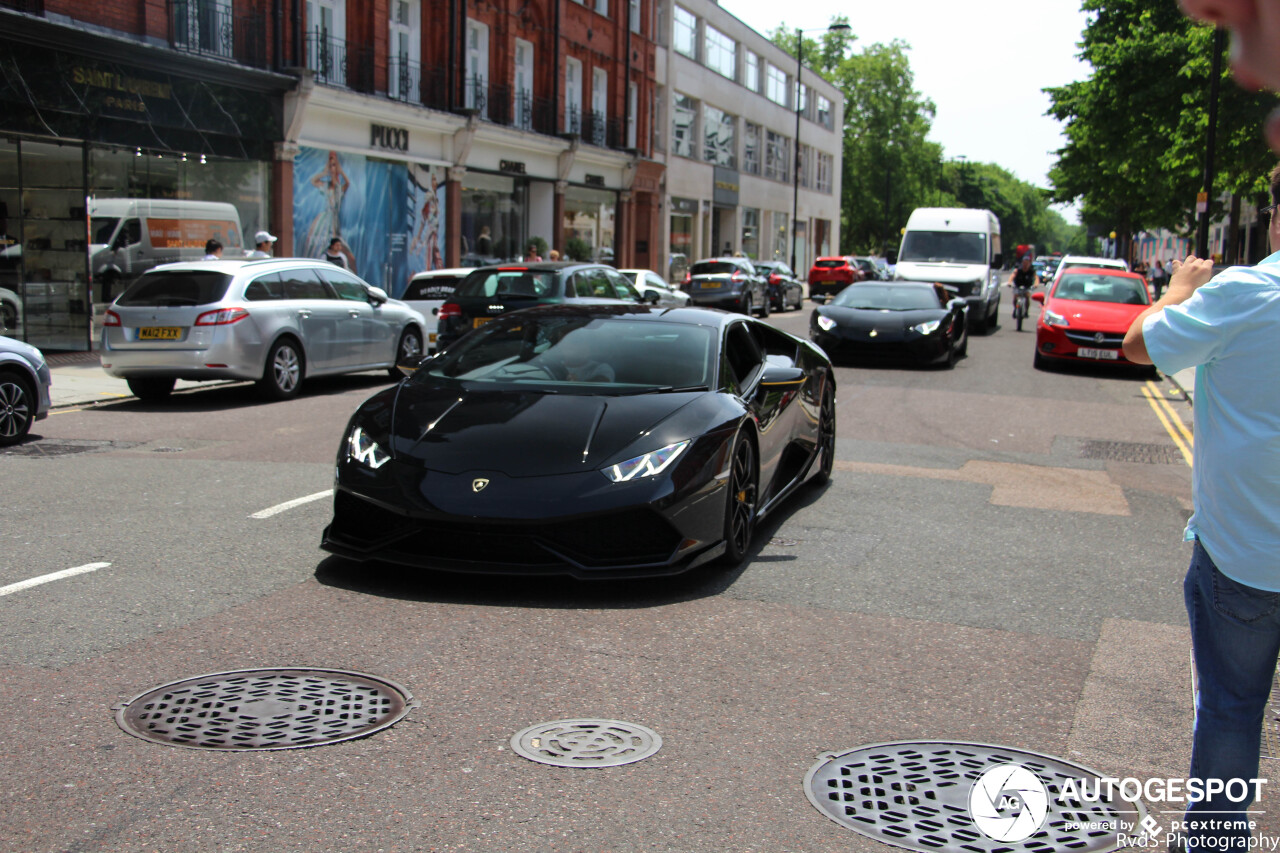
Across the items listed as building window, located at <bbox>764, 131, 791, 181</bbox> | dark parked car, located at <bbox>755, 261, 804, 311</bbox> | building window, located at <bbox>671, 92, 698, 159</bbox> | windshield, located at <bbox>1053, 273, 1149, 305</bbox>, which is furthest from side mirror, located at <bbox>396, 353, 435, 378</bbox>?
building window, located at <bbox>764, 131, 791, 181</bbox>

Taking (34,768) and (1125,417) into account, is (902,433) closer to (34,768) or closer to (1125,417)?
(1125,417)

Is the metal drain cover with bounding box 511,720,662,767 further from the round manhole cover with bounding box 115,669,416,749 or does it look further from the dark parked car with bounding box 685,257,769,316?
the dark parked car with bounding box 685,257,769,316

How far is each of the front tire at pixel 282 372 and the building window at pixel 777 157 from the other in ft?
172

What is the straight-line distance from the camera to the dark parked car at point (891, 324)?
742 inches

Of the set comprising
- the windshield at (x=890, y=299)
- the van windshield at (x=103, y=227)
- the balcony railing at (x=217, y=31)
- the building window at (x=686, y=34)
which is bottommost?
the windshield at (x=890, y=299)

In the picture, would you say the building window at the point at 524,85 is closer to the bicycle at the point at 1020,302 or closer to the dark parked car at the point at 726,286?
the dark parked car at the point at 726,286

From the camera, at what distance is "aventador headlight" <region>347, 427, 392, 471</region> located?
19.2 feet

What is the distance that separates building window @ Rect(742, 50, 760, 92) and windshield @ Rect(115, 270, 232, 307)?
162 ft

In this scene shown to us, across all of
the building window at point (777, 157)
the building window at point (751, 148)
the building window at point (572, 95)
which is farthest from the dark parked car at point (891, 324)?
the building window at point (777, 157)

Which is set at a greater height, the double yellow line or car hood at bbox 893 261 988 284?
car hood at bbox 893 261 988 284

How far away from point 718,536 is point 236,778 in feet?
9.62

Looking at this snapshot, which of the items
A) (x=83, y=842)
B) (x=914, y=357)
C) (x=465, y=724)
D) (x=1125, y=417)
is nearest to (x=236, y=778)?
(x=83, y=842)

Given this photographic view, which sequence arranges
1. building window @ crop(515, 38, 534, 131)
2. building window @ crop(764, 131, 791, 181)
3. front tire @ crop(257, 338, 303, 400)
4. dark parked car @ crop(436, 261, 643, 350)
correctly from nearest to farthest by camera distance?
front tire @ crop(257, 338, 303, 400)
dark parked car @ crop(436, 261, 643, 350)
building window @ crop(515, 38, 534, 131)
building window @ crop(764, 131, 791, 181)

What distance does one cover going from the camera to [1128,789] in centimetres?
368
